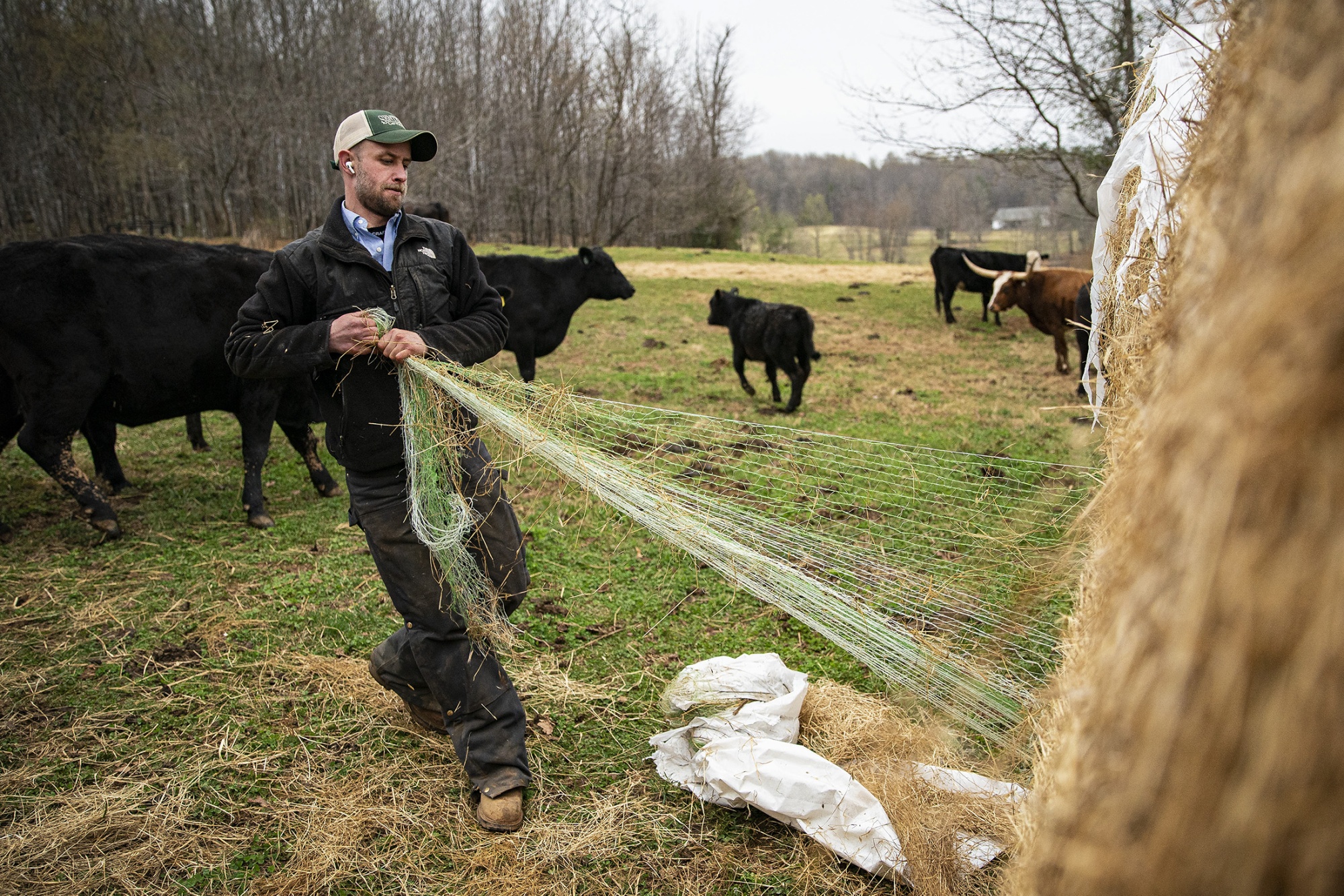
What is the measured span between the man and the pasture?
0.26 metres

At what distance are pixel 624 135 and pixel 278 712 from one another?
37904 mm

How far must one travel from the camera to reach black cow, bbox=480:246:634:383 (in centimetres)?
959

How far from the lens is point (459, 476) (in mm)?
2842

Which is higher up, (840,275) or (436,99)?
(436,99)

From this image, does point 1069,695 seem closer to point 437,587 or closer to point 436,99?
point 437,587

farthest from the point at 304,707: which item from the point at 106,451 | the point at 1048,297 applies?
the point at 1048,297

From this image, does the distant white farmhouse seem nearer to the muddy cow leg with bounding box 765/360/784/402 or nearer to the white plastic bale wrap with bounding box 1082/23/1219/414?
the muddy cow leg with bounding box 765/360/784/402

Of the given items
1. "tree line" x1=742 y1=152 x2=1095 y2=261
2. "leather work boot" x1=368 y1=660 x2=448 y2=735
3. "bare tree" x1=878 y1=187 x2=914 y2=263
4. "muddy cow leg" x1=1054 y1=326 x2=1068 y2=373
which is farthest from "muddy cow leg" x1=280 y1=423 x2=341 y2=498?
"bare tree" x1=878 y1=187 x2=914 y2=263

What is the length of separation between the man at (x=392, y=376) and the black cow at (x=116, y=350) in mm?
3205

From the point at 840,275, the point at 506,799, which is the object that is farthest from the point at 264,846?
the point at 840,275

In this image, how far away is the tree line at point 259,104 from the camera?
2416 cm

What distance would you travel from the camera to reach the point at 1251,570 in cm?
92

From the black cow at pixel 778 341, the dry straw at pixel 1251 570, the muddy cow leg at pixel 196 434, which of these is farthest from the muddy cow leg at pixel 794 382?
the dry straw at pixel 1251 570

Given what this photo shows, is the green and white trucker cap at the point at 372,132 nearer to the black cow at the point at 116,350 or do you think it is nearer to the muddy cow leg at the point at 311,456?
the black cow at the point at 116,350
